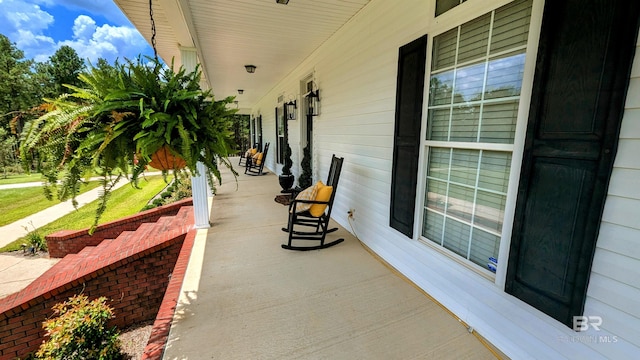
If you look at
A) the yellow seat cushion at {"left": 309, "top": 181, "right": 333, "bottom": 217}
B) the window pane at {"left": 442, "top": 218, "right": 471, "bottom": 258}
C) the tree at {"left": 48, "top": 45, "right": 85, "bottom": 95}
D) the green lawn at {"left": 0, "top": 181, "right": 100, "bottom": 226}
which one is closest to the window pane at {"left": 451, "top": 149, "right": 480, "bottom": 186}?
the window pane at {"left": 442, "top": 218, "right": 471, "bottom": 258}

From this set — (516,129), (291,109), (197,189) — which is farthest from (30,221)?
(516,129)

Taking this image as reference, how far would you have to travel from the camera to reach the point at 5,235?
5391mm

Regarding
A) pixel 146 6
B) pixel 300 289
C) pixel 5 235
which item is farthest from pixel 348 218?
pixel 5 235

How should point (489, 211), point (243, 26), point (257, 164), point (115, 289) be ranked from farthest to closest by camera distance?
point (257, 164) < point (243, 26) < point (115, 289) < point (489, 211)

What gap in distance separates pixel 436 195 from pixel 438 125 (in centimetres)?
59

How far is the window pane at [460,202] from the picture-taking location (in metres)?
1.96

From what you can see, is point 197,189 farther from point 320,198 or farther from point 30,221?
point 30,221

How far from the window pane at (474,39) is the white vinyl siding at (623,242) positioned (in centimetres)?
82

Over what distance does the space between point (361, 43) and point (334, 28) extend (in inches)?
28.6

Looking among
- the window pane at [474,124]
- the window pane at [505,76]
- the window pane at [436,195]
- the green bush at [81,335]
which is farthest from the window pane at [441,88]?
the green bush at [81,335]

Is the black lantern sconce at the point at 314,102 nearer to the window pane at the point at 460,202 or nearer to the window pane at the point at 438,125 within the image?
the window pane at the point at 438,125

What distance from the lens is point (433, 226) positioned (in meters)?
2.32

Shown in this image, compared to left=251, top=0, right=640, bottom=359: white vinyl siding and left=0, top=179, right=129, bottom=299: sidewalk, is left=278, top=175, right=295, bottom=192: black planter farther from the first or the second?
left=0, top=179, right=129, bottom=299: sidewalk

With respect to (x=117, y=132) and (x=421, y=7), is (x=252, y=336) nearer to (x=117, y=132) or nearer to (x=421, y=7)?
(x=117, y=132)
